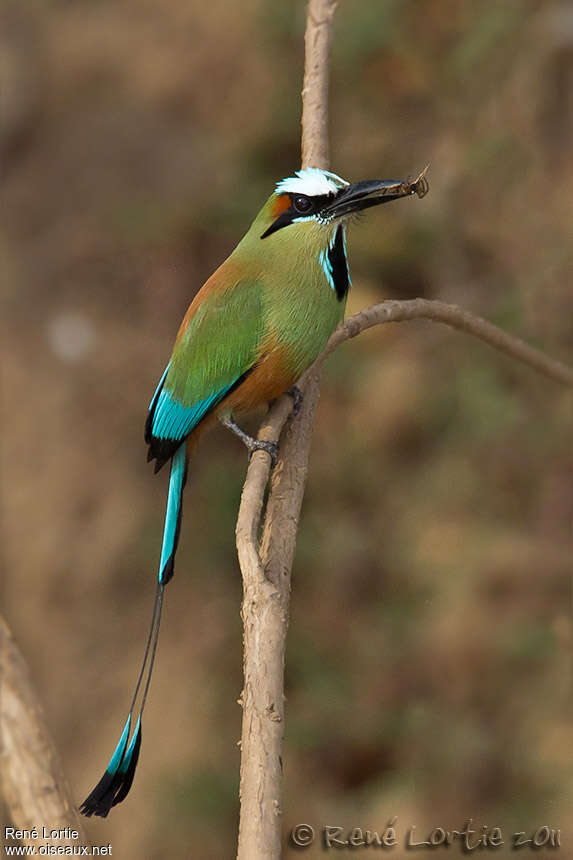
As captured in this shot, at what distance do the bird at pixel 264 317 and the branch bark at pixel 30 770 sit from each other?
71 centimetres

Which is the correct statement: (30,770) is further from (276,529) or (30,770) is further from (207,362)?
(207,362)

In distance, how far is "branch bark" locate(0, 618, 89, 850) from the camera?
96cm

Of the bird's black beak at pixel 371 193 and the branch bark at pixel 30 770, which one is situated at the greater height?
the bird's black beak at pixel 371 193

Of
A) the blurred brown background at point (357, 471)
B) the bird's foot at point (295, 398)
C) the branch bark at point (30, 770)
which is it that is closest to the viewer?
the branch bark at point (30, 770)

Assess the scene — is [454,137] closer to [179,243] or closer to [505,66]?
[505,66]

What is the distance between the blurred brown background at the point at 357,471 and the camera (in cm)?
335

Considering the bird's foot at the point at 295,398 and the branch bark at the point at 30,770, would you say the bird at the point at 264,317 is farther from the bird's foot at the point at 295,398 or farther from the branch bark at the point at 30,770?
the branch bark at the point at 30,770

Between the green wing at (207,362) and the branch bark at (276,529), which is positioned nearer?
the branch bark at (276,529)

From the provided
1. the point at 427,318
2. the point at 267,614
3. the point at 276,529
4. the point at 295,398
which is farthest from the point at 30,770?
the point at 427,318

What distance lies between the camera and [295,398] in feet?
5.98

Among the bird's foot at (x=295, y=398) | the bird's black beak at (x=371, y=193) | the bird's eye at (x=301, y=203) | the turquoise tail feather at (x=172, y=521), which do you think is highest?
the bird's eye at (x=301, y=203)

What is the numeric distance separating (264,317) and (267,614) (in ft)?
2.58

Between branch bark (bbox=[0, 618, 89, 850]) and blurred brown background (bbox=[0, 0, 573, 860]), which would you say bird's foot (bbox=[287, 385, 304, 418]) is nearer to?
branch bark (bbox=[0, 618, 89, 850])

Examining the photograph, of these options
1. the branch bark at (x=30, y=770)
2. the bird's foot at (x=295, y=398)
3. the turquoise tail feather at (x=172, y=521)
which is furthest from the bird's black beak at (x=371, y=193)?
the branch bark at (x=30, y=770)
